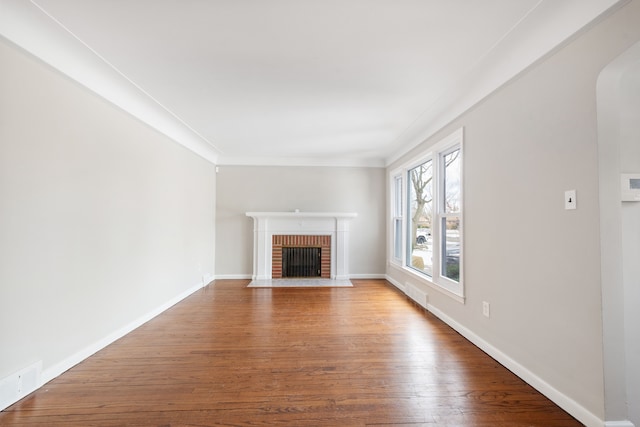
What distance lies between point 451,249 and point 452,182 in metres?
0.77

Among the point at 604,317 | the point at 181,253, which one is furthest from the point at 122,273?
the point at 604,317

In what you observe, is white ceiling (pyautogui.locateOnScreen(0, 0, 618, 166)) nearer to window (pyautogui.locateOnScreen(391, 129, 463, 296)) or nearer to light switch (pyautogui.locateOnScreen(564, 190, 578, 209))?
window (pyautogui.locateOnScreen(391, 129, 463, 296))

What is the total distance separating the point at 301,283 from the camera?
15.8 ft

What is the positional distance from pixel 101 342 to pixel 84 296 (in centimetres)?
51

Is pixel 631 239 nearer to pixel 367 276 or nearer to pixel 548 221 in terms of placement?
pixel 548 221

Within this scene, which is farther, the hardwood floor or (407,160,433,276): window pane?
(407,160,433,276): window pane

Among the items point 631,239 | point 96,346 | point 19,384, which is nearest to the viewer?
point 631,239

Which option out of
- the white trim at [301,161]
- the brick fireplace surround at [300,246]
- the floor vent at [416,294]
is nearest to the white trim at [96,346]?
the brick fireplace surround at [300,246]

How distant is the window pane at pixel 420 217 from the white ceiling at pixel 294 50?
967 millimetres

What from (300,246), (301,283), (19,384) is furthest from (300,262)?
(19,384)

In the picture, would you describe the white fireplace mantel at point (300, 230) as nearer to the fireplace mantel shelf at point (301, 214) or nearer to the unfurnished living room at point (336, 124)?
the fireplace mantel shelf at point (301, 214)

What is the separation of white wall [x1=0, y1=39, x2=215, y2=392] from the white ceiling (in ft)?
0.81

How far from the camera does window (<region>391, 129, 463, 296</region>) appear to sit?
2955mm

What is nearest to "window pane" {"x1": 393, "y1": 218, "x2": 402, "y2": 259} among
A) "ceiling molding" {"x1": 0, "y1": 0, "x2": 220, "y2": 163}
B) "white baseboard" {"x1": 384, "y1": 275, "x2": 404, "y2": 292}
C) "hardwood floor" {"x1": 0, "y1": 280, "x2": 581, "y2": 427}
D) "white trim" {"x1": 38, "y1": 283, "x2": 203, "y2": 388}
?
"white baseboard" {"x1": 384, "y1": 275, "x2": 404, "y2": 292}
